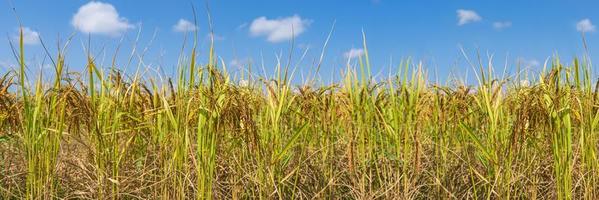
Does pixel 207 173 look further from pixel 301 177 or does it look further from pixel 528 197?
pixel 528 197

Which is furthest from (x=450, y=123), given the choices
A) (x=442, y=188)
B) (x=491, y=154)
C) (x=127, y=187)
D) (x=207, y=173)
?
(x=127, y=187)

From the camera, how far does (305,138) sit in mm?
2881

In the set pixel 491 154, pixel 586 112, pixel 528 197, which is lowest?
pixel 528 197

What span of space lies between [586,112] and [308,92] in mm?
1394

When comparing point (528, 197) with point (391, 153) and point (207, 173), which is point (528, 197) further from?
point (207, 173)

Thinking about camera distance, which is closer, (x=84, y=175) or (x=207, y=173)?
(x=207, y=173)

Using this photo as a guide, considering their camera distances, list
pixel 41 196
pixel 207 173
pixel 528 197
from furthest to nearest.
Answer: pixel 528 197 < pixel 41 196 < pixel 207 173

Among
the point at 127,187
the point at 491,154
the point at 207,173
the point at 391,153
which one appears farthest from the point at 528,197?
the point at 127,187

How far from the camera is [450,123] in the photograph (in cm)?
334

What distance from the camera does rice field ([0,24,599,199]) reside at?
2.69 m

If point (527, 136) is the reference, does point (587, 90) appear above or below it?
above

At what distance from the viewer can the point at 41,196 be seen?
2.82 metres

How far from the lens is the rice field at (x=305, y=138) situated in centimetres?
269

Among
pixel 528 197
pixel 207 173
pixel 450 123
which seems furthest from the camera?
pixel 450 123
